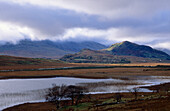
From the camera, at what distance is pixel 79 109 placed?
49.7 m

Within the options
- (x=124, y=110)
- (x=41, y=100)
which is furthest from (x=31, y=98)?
(x=124, y=110)

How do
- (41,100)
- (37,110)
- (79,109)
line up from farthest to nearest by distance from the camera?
(41,100), (37,110), (79,109)

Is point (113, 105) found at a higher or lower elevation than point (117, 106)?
lower

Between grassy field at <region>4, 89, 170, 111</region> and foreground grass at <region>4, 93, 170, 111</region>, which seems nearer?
foreground grass at <region>4, 93, 170, 111</region>

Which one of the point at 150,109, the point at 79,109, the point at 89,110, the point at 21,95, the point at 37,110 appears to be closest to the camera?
the point at 150,109

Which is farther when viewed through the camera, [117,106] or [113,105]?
[113,105]

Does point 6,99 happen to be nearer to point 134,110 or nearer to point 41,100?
point 41,100

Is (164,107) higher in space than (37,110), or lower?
higher

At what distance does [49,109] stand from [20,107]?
1019cm

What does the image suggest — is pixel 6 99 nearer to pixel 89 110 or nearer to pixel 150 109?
pixel 89 110

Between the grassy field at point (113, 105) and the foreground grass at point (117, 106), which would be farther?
the grassy field at point (113, 105)

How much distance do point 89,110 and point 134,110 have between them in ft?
40.1

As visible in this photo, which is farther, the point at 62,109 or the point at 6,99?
the point at 6,99

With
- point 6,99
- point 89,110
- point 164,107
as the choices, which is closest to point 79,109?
point 89,110
